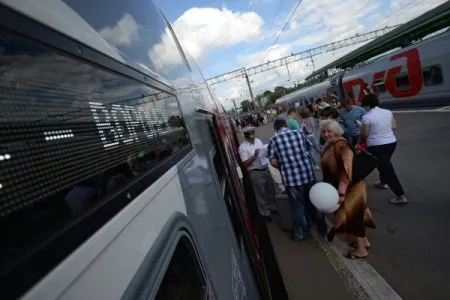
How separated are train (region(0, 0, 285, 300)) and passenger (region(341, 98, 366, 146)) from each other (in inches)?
252

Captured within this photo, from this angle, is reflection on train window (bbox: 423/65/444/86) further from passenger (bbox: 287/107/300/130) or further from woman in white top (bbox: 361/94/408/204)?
woman in white top (bbox: 361/94/408/204)

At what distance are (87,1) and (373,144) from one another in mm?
5195

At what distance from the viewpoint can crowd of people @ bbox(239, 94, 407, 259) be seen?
4277 millimetres

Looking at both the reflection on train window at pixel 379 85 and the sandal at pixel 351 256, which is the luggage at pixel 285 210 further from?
the reflection on train window at pixel 379 85

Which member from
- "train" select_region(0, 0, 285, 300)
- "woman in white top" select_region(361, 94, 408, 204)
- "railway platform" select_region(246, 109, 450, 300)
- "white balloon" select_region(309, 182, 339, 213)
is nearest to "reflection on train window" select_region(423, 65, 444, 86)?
"railway platform" select_region(246, 109, 450, 300)

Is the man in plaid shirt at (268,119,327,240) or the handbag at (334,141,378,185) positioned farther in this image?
the man in plaid shirt at (268,119,327,240)

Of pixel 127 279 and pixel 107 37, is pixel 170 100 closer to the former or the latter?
pixel 107 37

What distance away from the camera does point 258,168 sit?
664 centimetres

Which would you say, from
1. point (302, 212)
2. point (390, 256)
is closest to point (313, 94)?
point (302, 212)

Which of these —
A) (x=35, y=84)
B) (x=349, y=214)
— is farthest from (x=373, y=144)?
(x=35, y=84)

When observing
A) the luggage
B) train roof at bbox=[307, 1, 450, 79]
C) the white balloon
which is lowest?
the luggage

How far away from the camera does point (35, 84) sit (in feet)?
2.49

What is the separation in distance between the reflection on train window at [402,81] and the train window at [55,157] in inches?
661

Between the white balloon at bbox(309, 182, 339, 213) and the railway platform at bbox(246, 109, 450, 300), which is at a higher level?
the white balloon at bbox(309, 182, 339, 213)
